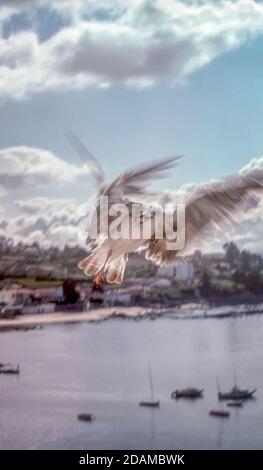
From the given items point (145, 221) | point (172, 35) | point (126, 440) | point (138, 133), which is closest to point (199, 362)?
point (126, 440)

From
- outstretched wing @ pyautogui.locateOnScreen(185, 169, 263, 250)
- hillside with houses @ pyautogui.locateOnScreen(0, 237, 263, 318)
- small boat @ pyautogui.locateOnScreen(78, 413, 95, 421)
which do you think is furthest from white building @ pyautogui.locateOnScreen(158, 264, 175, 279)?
small boat @ pyautogui.locateOnScreen(78, 413, 95, 421)

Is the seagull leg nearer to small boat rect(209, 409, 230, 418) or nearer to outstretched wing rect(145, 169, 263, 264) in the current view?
outstretched wing rect(145, 169, 263, 264)

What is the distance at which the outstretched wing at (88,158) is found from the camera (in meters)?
1.86

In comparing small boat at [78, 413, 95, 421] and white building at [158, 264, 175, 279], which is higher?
white building at [158, 264, 175, 279]

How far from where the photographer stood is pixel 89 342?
211 centimetres

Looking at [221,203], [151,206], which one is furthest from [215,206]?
[151,206]

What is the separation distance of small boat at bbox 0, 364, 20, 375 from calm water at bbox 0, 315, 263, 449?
18mm

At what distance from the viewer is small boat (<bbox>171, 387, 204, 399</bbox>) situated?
6.70 feet

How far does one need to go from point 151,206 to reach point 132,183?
0.14 metres

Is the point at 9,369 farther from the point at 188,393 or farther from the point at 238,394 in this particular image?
the point at 238,394

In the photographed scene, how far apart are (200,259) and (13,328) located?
25.5 inches

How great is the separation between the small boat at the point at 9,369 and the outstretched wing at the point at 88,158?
65cm

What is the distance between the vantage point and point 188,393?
2051 mm

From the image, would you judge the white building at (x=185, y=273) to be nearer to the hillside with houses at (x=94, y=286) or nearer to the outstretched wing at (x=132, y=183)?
the hillside with houses at (x=94, y=286)
